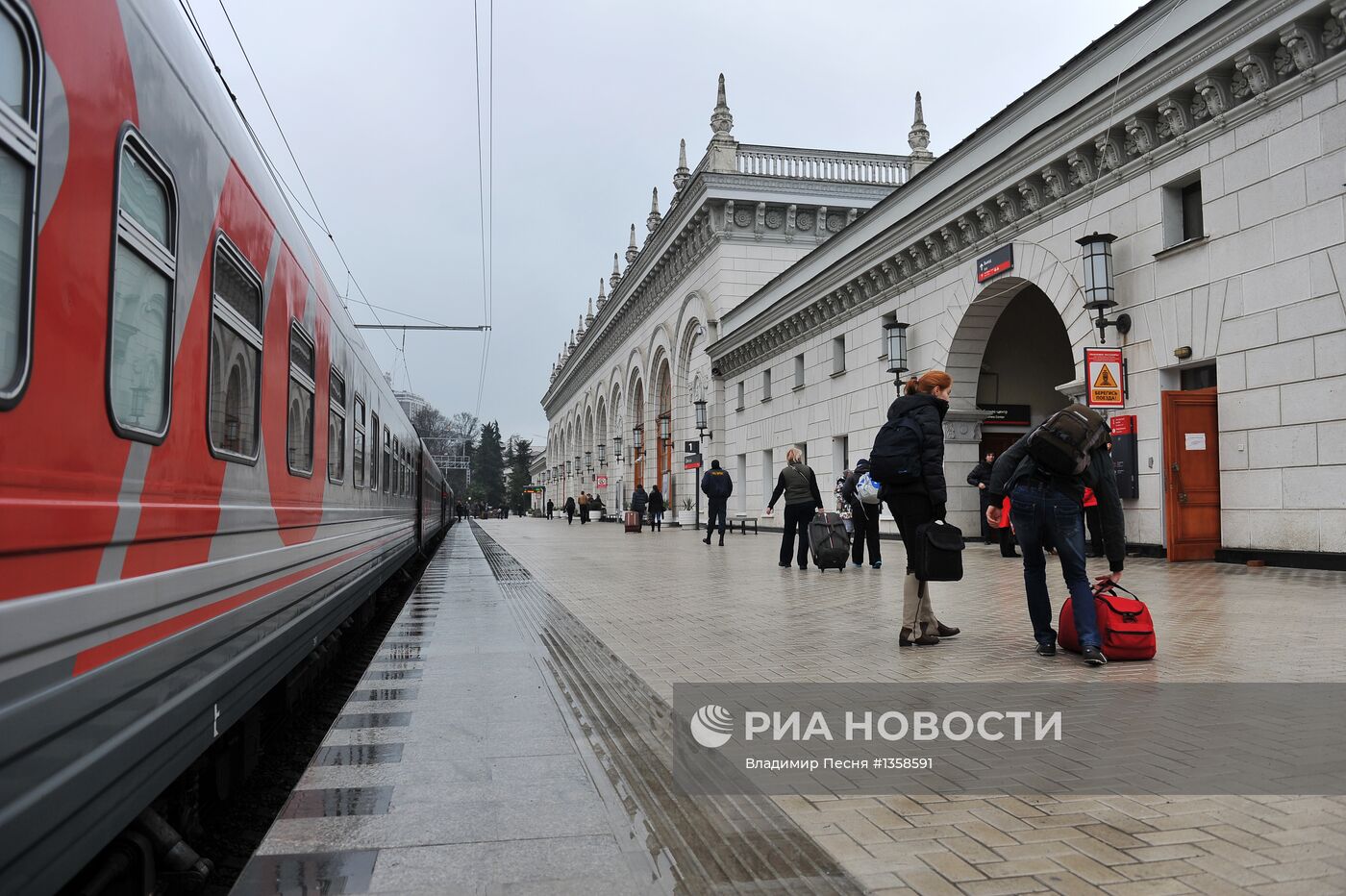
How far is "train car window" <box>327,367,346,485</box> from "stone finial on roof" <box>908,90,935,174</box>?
112ft

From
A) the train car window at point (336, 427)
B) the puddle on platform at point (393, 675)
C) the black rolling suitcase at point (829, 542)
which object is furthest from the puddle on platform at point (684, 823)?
the black rolling suitcase at point (829, 542)

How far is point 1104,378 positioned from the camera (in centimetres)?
1423

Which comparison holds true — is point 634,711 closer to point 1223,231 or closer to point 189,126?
point 189,126

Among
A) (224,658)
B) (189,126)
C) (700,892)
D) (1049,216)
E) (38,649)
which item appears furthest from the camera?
(1049,216)

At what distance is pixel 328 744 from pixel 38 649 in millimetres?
2499

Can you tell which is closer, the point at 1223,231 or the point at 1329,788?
the point at 1329,788

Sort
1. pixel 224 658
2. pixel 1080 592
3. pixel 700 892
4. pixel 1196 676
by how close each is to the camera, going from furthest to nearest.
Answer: pixel 1080 592, pixel 1196 676, pixel 224 658, pixel 700 892

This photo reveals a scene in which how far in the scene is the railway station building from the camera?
39.0ft

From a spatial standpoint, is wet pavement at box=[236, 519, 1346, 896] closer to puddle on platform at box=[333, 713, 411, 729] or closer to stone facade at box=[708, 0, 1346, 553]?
puddle on platform at box=[333, 713, 411, 729]

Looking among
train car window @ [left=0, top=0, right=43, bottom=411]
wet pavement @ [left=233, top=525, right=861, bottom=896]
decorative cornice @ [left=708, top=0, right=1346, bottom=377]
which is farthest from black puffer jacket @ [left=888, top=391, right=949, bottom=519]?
decorative cornice @ [left=708, top=0, right=1346, bottom=377]

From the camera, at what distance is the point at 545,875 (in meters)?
3.01

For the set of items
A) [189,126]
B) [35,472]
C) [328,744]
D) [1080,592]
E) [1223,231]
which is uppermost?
[1223,231]

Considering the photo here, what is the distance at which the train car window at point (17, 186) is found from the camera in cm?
220

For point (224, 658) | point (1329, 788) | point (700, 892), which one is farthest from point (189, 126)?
point (1329, 788)
